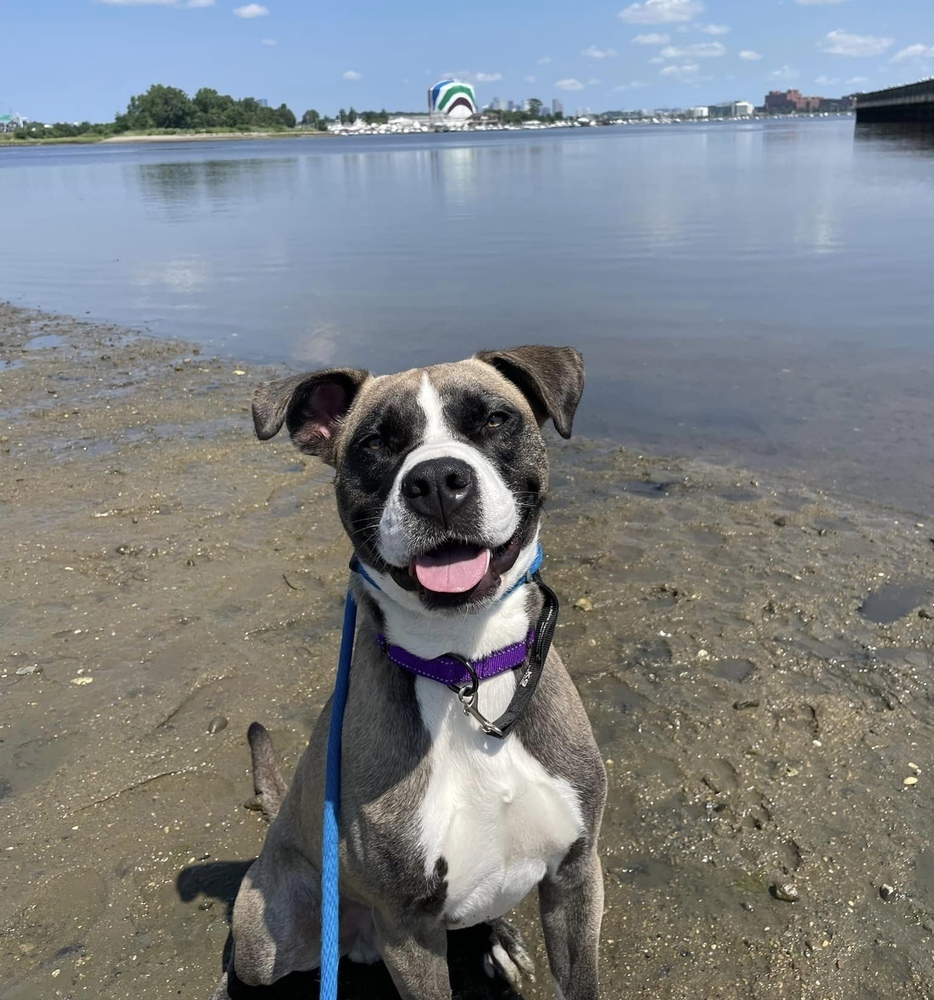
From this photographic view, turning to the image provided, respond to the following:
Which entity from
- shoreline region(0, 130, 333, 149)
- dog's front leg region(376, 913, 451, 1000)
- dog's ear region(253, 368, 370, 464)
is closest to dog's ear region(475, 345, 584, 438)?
dog's ear region(253, 368, 370, 464)

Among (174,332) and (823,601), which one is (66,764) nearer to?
(823,601)


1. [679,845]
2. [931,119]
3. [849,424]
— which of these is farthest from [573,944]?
[931,119]

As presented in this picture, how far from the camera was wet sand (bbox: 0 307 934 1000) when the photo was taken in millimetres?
3400

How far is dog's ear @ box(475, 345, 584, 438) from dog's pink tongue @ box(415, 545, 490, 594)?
737 millimetres

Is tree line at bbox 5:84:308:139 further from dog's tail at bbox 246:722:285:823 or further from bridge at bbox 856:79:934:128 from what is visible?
dog's tail at bbox 246:722:285:823

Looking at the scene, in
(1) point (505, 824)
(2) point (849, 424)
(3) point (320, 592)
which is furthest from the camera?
(2) point (849, 424)

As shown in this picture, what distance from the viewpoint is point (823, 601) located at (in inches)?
213

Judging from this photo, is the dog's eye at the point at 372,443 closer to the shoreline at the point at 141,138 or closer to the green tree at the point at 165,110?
the shoreline at the point at 141,138

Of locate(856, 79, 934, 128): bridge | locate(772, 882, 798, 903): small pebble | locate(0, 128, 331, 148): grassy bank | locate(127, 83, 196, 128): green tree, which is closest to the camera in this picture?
locate(772, 882, 798, 903): small pebble

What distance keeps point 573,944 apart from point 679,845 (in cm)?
101

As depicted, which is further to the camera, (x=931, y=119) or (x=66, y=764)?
(x=931, y=119)

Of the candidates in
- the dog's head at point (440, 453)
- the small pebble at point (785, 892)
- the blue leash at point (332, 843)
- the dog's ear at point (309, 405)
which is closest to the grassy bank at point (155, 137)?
the dog's ear at point (309, 405)

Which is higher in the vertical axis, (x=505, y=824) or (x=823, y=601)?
(x=505, y=824)

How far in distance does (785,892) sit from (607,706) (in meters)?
1.39
